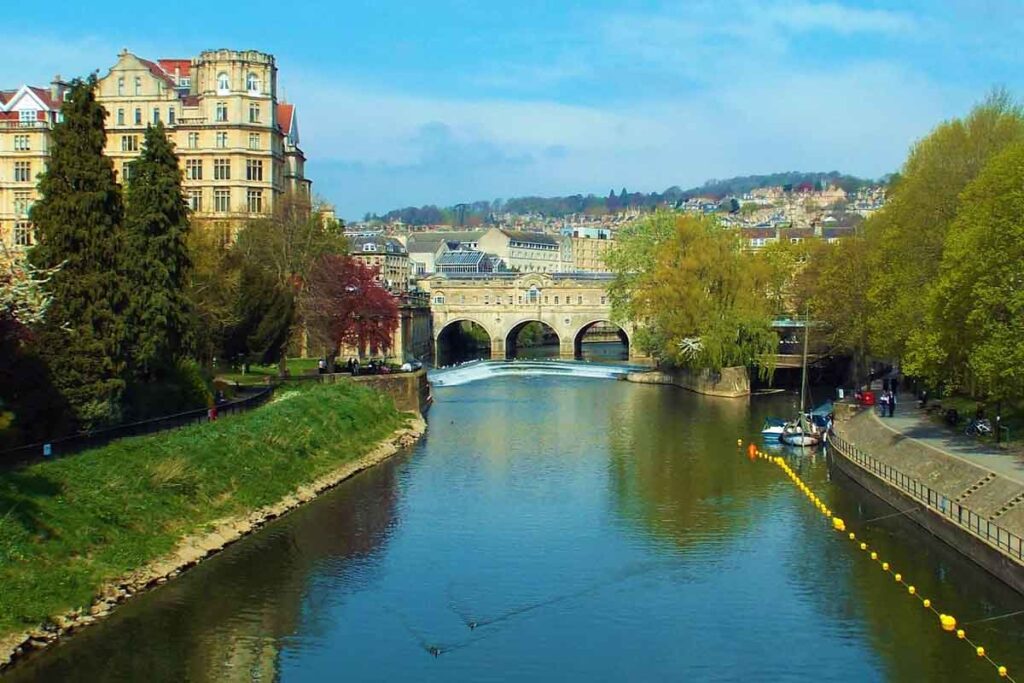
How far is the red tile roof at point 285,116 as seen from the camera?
77.6m

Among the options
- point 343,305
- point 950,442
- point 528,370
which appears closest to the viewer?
point 950,442

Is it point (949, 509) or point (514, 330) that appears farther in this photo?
point (514, 330)

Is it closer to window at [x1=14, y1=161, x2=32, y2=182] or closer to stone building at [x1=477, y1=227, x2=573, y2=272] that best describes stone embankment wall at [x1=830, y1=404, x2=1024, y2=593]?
window at [x1=14, y1=161, x2=32, y2=182]

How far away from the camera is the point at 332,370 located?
65.0m

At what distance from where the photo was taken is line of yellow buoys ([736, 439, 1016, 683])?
24281 millimetres

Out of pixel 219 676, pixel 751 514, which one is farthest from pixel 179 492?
pixel 751 514

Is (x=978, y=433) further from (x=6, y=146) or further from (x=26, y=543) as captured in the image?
(x=6, y=146)

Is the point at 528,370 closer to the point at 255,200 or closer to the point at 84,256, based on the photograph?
the point at 255,200

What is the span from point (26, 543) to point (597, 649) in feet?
39.7

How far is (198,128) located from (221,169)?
8.52 feet

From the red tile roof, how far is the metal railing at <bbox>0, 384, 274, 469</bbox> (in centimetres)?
3504

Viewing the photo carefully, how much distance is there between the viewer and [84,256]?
35844mm

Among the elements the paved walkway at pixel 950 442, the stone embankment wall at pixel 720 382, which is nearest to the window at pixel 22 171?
the stone embankment wall at pixel 720 382

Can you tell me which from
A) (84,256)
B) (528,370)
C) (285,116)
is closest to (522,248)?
(528,370)
